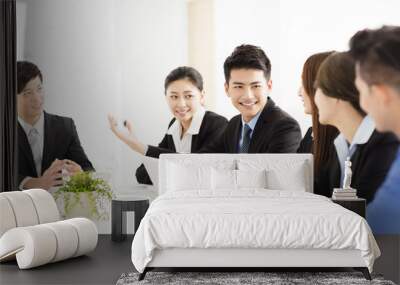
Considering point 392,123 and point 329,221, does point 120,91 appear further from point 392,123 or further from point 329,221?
point 392,123

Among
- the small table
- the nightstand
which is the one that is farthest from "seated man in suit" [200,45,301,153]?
the small table

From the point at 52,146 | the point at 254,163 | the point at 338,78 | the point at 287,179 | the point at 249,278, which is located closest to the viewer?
the point at 249,278

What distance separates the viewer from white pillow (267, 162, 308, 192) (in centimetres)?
614

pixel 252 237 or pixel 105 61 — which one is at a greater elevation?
pixel 105 61

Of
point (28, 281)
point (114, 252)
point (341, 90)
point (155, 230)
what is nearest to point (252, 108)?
point (341, 90)

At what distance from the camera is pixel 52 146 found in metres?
6.93

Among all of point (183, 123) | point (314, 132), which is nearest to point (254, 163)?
point (314, 132)

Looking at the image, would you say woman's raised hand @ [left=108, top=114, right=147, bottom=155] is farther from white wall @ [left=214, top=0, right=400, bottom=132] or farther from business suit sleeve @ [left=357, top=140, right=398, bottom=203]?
business suit sleeve @ [left=357, top=140, right=398, bottom=203]

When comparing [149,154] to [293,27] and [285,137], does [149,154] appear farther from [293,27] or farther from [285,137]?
[293,27]

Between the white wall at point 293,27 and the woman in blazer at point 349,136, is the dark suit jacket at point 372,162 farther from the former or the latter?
the white wall at point 293,27

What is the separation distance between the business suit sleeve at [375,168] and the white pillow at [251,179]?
3.69 ft

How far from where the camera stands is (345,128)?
6.53 m

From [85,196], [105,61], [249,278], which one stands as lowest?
[249,278]

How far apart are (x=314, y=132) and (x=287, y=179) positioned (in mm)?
763
